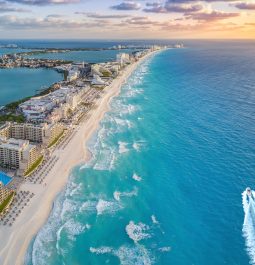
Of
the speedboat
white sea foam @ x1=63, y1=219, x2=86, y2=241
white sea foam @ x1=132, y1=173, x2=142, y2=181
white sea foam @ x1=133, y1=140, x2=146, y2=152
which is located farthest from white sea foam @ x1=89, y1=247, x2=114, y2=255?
white sea foam @ x1=133, y1=140, x2=146, y2=152

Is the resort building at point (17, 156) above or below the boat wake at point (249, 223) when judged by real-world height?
above

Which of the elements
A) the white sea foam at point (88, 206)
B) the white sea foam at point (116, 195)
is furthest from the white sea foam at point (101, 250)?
the white sea foam at point (116, 195)

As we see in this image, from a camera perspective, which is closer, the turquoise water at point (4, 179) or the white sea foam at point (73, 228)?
the white sea foam at point (73, 228)

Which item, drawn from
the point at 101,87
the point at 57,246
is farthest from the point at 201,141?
the point at 101,87

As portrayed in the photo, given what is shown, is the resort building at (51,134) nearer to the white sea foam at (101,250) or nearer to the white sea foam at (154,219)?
the white sea foam at (154,219)

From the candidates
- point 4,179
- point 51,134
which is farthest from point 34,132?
point 4,179

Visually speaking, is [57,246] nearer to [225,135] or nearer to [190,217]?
[190,217]
